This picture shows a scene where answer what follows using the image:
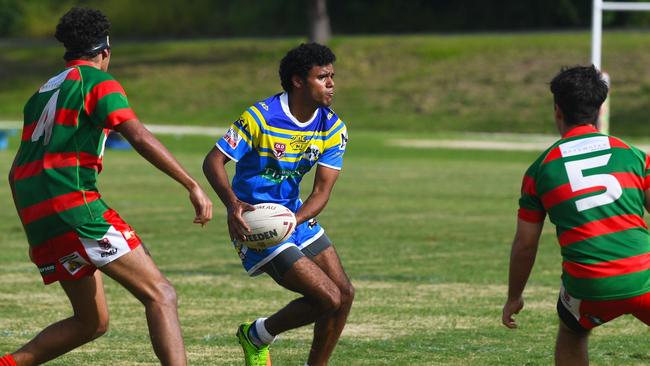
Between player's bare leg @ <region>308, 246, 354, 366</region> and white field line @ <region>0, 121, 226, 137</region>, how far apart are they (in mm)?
33161

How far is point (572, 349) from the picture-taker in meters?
6.64

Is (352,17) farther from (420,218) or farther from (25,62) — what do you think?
(420,218)

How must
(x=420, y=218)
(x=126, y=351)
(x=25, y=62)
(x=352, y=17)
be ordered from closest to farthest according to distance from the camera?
(x=126, y=351) → (x=420, y=218) → (x=25, y=62) → (x=352, y=17)

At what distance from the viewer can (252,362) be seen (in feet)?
27.5

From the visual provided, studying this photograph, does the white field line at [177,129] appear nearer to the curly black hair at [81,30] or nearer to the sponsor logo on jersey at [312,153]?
the sponsor logo on jersey at [312,153]

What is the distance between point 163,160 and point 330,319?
196 centimetres

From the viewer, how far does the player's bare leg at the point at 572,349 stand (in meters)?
6.62

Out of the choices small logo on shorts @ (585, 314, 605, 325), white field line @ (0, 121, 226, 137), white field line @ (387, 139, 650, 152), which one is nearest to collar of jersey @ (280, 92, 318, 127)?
small logo on shorts @ (585, 314, 605, 325)

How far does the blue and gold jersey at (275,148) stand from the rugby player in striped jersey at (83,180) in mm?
1256

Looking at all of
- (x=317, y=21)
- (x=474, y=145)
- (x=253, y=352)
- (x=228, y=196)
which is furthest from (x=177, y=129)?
(x=228, y=196)

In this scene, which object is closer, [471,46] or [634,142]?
[634,142]

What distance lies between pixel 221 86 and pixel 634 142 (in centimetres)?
1913

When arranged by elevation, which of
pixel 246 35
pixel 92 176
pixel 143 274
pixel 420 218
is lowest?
pixel 246 35

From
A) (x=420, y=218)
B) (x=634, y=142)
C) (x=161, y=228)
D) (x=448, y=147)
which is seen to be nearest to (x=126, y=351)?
(x=161, y=228)
